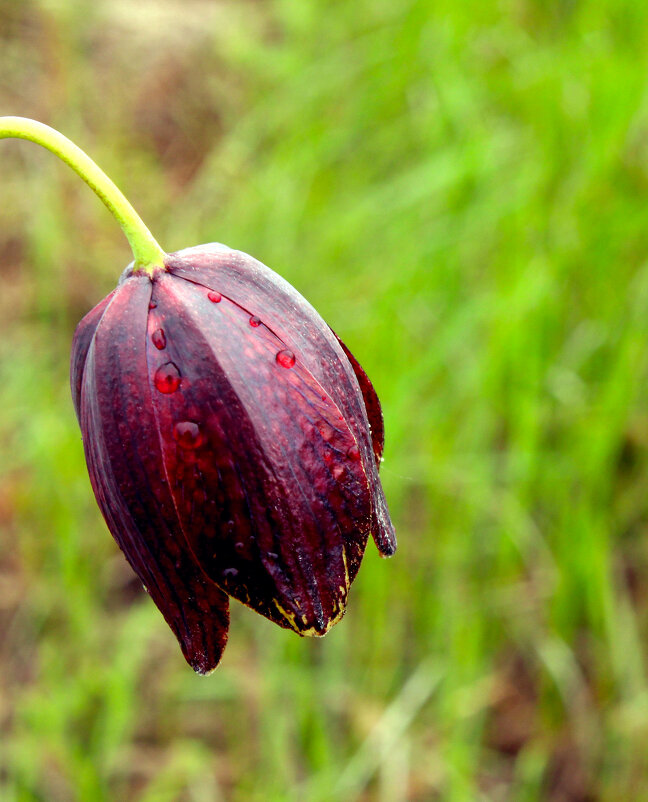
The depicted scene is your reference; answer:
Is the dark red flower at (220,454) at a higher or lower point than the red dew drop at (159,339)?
lower

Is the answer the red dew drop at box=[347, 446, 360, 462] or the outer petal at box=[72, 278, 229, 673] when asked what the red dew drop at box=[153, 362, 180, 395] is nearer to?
the outer petal at box=[72, 278, 229, 673]

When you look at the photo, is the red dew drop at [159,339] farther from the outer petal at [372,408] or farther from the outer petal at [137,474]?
the outer petal at [372,408]

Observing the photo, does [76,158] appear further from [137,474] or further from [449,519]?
[449,519]

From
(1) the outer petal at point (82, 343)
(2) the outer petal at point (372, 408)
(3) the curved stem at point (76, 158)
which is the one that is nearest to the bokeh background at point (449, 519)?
(2) the outer petal at point (372, 408)

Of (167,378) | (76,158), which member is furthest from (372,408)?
Result: (76,158)

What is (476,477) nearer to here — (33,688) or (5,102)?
(33,688)

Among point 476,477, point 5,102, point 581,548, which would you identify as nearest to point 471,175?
point 476,477

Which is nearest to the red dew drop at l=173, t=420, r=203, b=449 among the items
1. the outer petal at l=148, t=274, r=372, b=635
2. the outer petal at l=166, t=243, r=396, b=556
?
the outer petal at l=148, t=274, r=372, b=635
